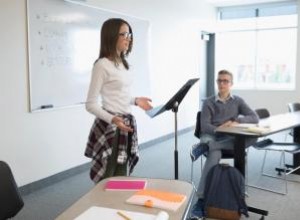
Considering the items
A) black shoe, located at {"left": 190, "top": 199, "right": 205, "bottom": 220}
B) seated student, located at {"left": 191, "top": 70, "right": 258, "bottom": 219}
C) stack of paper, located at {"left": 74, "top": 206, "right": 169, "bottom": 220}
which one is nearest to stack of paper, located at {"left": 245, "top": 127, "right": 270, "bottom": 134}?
seated student, located at {"left": 191, "top": 70, "right": 258, "bottom": 219}

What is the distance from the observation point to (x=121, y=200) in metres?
1.45

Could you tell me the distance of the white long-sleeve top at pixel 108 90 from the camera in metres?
2.12

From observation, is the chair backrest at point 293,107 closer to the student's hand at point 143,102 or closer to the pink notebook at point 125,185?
the student's hand at point 143,102

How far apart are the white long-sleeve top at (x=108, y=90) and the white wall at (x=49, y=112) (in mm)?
1505

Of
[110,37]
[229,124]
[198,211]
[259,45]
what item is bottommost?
[198,211]

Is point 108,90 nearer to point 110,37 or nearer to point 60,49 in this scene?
point 110,37

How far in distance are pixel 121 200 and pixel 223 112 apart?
7.59ft

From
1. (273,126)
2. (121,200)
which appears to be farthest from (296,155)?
(121,200)

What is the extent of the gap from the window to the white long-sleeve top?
21.3ft

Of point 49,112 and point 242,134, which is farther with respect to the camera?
point 49,112

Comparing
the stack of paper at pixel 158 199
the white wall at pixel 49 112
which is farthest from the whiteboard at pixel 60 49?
the stack of paper at pixel 158 199

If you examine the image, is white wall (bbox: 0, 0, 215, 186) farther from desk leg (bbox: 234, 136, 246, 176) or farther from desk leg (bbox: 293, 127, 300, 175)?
desk leg (bbox: 293, 127, 300, 175)

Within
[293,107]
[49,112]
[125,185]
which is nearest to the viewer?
[125,185]

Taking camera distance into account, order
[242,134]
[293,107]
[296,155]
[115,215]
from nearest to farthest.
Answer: [115,215]
[242,134]
[296,155]
[293,107]
